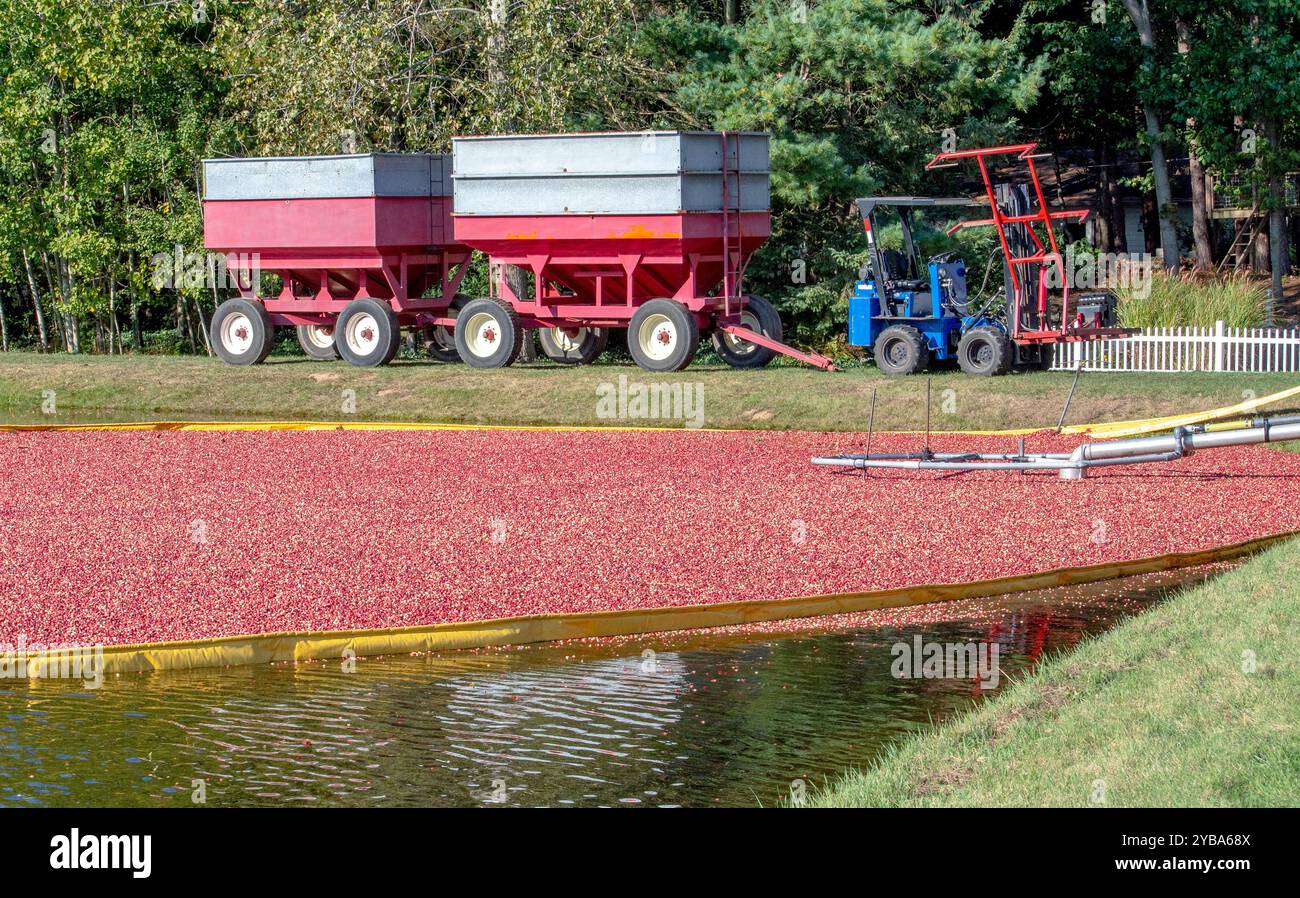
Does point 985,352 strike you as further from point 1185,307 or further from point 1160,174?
point 1160,174

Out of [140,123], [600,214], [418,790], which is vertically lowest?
[418,790]

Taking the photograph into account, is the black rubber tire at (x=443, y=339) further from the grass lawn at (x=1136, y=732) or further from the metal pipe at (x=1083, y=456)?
the grass lawn at (x=1136, y=732)

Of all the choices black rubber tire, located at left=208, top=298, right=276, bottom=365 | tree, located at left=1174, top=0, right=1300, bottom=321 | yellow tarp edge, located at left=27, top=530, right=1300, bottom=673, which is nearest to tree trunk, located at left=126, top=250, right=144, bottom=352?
black rubber tire, located at left=208, top=298, right=276, bottom=365

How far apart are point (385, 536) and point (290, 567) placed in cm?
129

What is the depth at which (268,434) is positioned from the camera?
19.7 metres

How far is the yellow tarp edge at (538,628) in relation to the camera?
30.5ft

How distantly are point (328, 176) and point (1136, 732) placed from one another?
1876 centimetres

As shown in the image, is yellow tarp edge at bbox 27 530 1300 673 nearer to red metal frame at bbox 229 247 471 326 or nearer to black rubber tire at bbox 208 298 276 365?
red metal frame at bbox 229 247 471 326

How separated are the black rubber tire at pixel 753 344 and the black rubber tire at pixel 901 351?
6.66 ft

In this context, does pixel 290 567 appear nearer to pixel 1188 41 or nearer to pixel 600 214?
pixel 600 214

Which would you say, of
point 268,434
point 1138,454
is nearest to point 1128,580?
point 1138,454

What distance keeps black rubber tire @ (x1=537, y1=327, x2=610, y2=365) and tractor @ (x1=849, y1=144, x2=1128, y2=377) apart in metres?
4.77
